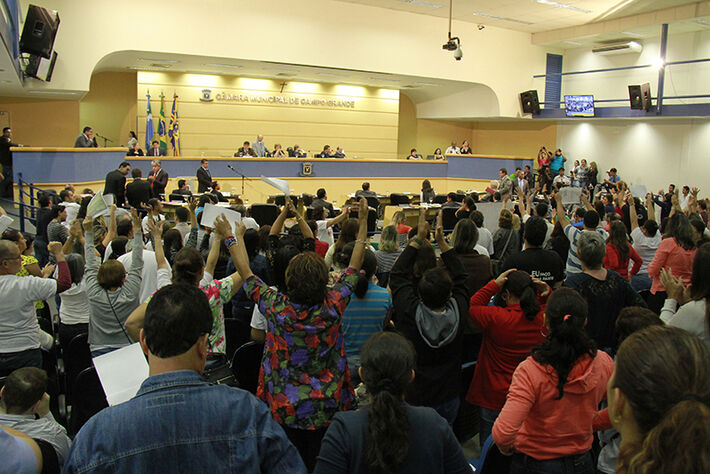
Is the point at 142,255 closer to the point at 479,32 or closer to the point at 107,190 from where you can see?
the point at 107,190

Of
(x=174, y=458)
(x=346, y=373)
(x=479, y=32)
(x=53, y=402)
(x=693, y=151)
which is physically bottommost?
(x=53, y=402)

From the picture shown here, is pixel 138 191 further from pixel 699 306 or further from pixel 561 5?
pixel 561 5

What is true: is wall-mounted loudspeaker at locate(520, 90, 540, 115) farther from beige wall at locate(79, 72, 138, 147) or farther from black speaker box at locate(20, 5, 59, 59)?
black speaker box at locate(20, 5, 59, 59)

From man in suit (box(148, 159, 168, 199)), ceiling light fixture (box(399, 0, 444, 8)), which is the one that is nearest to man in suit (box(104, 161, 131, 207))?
man in suit (box(148, 159, 168, 199))

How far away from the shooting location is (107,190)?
1082 centimetres

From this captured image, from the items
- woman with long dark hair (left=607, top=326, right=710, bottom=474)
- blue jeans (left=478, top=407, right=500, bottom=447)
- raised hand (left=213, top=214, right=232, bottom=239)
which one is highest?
raised hand (left=213, top=214, right=232, bottom=239)

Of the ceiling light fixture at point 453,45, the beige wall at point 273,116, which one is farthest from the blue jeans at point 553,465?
the beige wall at point 273,116

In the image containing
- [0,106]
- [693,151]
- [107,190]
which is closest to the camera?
[107,190]

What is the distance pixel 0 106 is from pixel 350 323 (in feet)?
50.2

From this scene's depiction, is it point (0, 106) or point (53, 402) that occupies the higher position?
point (0, 106)

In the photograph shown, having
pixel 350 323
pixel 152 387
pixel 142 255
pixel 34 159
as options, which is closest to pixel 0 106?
pixel 34 159

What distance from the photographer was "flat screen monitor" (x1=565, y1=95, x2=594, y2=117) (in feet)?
60.1

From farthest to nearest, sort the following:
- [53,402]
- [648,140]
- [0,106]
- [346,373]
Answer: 1. [648,140]
2. [0,106]
3. [53,402]
4. [346,373]

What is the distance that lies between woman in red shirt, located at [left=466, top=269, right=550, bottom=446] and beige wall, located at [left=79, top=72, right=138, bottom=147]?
1690 cm
